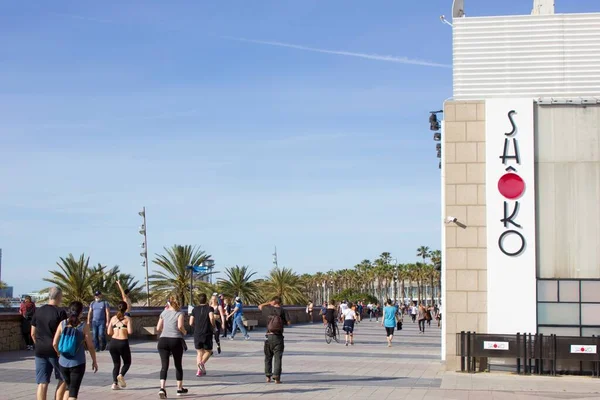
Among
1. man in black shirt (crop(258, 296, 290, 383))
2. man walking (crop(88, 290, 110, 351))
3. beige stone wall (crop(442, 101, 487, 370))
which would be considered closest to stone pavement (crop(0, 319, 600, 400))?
man in black shirt (crop(258, 296, 290, 383))

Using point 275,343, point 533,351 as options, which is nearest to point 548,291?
point 533,351

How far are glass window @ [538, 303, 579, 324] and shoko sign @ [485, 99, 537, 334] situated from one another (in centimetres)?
23

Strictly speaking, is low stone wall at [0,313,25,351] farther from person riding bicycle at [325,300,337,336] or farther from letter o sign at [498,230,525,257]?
letter o sign at [498,230,525,257]

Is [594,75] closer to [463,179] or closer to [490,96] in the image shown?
[490,96]

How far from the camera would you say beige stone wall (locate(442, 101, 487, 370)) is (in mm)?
19109

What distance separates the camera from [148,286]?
46.0 metres

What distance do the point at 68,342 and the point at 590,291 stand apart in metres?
12.3

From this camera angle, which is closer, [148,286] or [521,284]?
[521,284]

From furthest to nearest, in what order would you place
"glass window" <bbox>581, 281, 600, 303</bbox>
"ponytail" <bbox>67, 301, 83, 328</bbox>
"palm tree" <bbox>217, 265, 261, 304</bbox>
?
1. "palm tree" <bbox>217, 265, 261, 304</bbox>
2. "glass window" <bbox>581, 281, 600, 303</bbox>
3. "ponytail" <bbox>67, 301, 83, 328</bbox>

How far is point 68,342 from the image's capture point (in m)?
10.6

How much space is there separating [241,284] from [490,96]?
37950 millimetres

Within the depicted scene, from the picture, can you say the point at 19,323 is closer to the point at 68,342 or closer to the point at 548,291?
the point at 68,342

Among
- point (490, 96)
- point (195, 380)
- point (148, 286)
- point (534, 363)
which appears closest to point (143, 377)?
point (195, 380)

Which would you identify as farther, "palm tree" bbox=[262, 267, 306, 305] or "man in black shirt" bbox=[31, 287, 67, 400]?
"palm tree" bbox=[262, 267, 306, 305]
